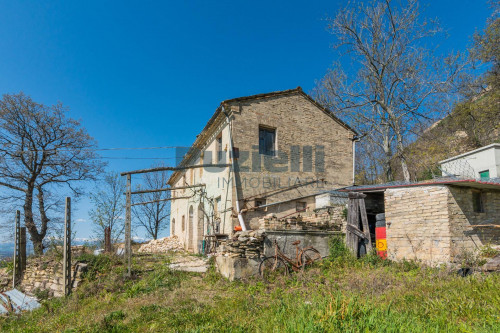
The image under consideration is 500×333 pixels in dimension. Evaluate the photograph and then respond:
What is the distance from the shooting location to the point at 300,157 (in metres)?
13.9

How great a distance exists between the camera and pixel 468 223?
938 centimetres

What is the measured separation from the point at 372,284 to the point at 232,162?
6.76 metres

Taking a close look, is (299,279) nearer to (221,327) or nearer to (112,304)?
(221,327)

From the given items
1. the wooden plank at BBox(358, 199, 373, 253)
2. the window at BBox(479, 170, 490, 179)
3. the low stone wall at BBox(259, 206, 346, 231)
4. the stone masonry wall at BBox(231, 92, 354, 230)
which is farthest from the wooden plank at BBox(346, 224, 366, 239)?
the window at BBox(479, 170, 490, 179)

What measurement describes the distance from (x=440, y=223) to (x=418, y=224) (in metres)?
0.68

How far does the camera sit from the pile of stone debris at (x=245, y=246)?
9258mm

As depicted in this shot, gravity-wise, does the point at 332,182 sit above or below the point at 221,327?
above

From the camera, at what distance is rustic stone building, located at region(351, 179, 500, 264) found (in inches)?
357

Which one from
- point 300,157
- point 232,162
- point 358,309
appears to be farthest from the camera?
point 300,157

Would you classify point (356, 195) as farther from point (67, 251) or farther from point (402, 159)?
point (67, 251)

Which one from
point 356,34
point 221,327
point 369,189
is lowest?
point 221,327

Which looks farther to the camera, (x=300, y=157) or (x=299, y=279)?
(x=300, y=157)

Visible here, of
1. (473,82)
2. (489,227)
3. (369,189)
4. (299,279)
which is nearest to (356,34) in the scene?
(473,82)

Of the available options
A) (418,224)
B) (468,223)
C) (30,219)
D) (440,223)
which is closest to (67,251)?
(30,219)
